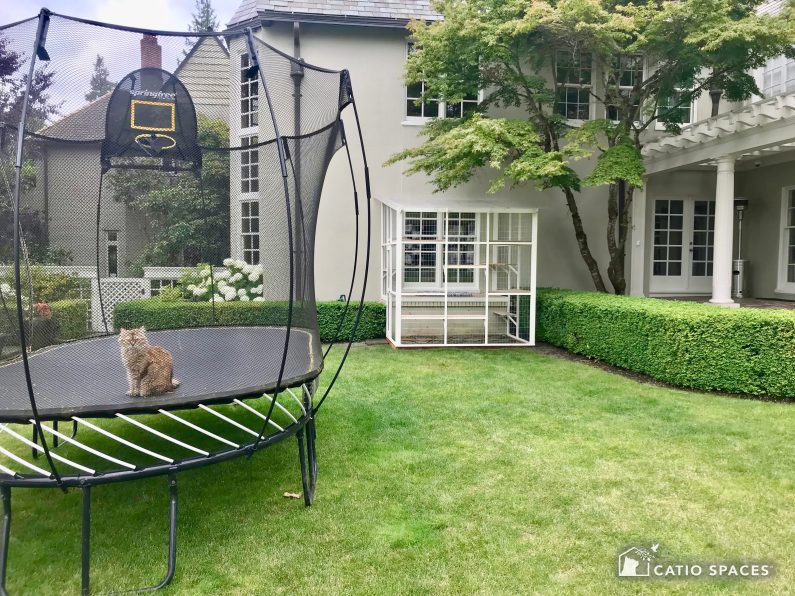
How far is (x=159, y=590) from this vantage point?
244cm

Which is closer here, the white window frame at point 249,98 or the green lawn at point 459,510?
A: the green lawn at point 459,510

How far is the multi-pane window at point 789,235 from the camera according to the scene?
1010 cm

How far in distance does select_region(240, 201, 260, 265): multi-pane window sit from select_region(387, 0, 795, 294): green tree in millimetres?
3983

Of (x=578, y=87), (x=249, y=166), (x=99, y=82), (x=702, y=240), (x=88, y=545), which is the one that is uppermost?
(x=578, y=87)

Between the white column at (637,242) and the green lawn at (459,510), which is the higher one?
the white column at (637,242)

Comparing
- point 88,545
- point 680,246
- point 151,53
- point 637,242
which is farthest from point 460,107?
point 88,545

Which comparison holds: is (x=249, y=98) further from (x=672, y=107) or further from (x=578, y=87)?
(x=672, y=107)

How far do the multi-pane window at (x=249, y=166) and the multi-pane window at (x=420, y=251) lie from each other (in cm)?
504

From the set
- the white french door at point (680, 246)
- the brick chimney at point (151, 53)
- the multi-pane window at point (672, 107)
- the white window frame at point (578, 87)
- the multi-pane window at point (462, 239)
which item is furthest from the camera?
the white french door at point (680, 246)

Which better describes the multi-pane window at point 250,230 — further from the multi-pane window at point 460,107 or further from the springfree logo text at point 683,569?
the multi-pane window at point 460,107

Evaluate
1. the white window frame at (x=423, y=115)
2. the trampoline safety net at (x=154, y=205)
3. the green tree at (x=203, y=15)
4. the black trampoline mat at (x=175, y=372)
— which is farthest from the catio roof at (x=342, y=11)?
the green tree at (x=203, y=15)

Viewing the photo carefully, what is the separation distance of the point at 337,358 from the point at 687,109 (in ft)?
25.7

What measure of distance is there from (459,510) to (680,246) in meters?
9.65

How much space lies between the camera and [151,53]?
11.4 ft
